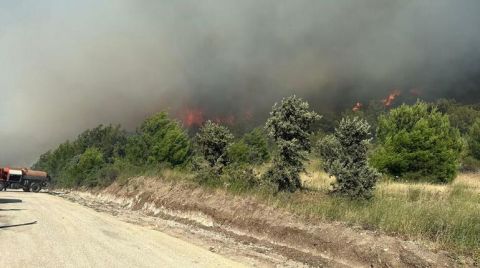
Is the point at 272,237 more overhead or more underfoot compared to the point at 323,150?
more underfoot

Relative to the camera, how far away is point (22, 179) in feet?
191

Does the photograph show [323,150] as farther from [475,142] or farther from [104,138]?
[104,138]

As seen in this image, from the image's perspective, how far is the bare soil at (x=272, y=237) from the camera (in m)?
12.3

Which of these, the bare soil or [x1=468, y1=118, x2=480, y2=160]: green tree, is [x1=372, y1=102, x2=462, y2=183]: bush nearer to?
the bare soil

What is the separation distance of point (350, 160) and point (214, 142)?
11039mm

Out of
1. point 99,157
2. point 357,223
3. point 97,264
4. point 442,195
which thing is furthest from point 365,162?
point 99,157

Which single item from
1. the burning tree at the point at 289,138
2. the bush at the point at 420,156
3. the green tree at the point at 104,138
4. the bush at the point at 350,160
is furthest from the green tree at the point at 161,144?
the green tree at the point at 104,138

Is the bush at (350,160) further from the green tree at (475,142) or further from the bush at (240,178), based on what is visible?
the green tree at (475,142)

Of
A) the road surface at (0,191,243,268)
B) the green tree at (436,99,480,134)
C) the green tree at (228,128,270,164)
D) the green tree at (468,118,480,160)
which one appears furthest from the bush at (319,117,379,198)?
the green tree at (436,99,480,134)

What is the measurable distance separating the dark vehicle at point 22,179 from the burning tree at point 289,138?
163 ft

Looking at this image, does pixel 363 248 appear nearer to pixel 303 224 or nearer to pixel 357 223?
pixel 357 223

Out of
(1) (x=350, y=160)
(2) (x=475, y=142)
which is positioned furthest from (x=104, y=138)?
(1) (x=350, y=160)

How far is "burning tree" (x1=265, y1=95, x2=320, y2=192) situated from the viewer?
21281 millimetres

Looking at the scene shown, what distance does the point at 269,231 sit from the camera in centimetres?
1747
